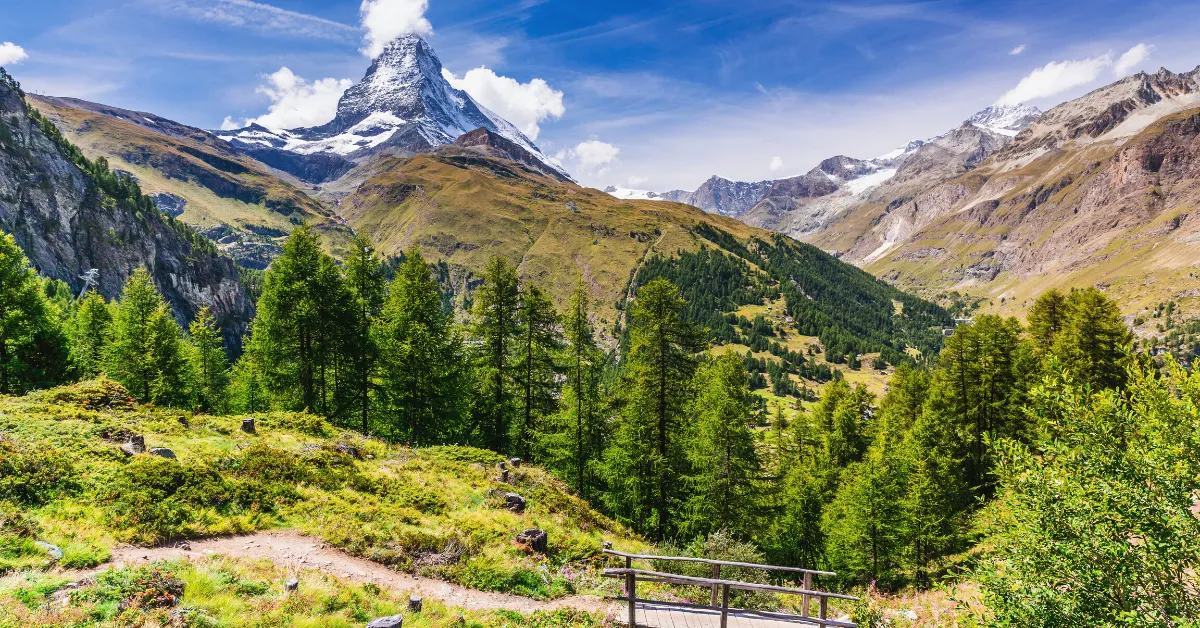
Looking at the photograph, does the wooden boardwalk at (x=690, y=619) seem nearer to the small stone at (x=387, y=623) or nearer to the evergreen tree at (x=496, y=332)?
the small stone at (x=387, y=623)

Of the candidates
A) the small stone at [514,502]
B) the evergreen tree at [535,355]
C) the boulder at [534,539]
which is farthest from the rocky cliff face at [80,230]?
the boulder at [534,539]

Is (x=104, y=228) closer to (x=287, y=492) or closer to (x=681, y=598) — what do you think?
(x=287, y=492)

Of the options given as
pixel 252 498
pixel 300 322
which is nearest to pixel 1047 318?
pixel 252 498

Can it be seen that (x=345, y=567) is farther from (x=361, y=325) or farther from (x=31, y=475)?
(x=361, y=325)

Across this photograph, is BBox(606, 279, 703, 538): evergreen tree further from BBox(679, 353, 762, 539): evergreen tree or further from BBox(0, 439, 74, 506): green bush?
BBox(0, 439, 74, 506): green bush

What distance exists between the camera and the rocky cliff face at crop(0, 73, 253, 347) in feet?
444

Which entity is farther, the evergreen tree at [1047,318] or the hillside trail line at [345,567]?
the evergreen tree at [1047,318]

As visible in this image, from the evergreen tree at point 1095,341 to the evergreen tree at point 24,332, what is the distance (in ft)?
229

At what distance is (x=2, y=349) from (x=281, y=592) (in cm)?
3793

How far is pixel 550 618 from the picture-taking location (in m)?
13.9

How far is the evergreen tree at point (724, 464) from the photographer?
94.6 ft

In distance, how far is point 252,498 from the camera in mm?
17062

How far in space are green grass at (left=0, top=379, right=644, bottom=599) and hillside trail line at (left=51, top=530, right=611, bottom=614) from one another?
1.18 ft

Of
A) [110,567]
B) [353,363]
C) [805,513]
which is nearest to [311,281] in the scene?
[353,363]
